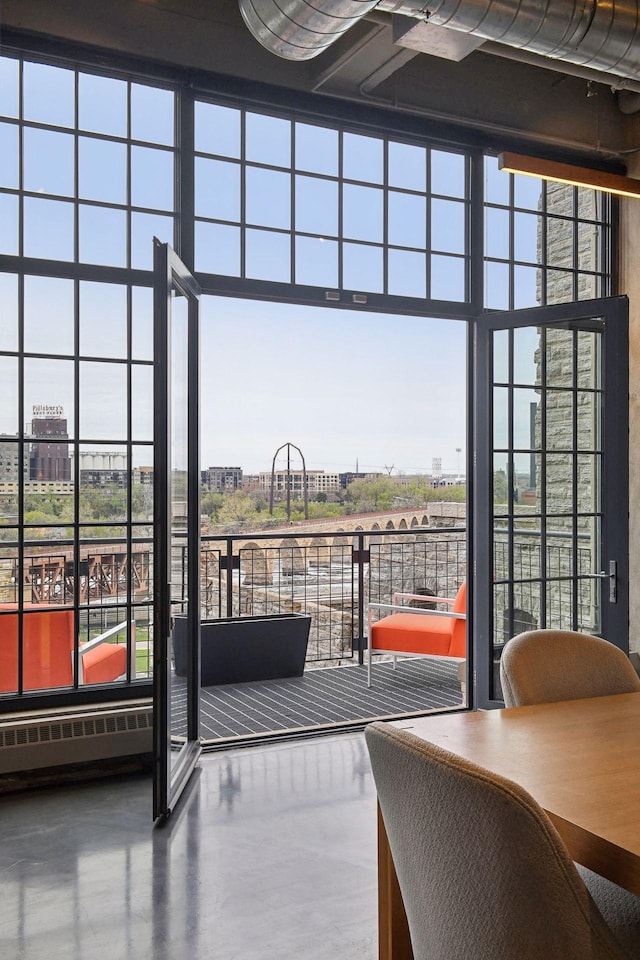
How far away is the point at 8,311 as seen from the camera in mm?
3498

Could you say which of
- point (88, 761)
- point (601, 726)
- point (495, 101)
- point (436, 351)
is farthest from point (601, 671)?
point (436, 351)

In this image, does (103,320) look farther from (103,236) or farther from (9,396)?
(9,396)

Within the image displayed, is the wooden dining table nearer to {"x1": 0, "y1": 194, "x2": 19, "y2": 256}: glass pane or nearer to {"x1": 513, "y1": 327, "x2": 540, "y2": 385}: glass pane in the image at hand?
{"x1": 513, "y1": 327, "x2": 540, "y2": 385}: glass pane

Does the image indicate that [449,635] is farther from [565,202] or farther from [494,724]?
[494,724]

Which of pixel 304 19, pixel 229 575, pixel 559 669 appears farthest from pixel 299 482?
pixel 559 669

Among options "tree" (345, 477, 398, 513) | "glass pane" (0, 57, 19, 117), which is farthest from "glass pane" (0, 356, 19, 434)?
"tree" (345, 477, 398, 513)

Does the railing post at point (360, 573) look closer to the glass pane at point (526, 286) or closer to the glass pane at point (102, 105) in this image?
the glass pane at point (526, 286)

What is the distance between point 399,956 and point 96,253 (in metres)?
3.09

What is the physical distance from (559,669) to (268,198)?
284 centimetres

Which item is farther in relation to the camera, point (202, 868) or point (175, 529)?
point (175, 529)

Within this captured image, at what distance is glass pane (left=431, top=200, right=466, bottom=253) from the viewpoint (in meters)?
4.51

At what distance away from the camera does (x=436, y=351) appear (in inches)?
328

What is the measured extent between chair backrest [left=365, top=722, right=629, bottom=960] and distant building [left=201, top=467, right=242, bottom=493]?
632 centimetres

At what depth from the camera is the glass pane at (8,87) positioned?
3.46m
